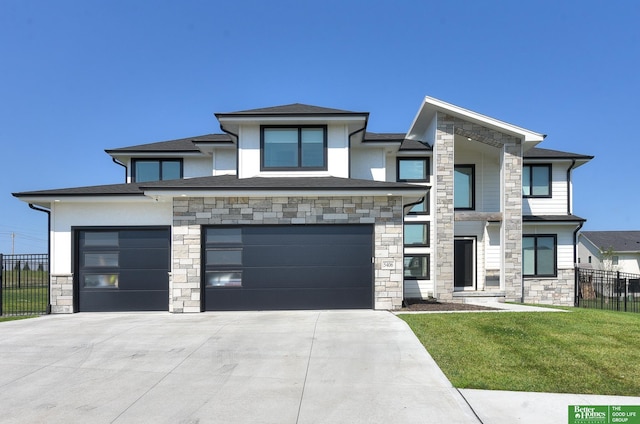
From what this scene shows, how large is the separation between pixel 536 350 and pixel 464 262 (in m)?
10.6

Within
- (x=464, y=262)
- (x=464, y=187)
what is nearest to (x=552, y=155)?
(x=464, y=187)

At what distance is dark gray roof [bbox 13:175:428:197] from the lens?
1175 centimetres

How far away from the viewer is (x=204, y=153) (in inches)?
656

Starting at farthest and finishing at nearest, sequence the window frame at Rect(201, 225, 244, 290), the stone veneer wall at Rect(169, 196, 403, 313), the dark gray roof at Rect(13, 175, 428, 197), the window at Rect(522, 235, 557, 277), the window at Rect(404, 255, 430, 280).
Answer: the window at Rect(522, 235, 557, 277) → the window at Rect(404, 255, 430, 280) → the window frame at Rect(201, 225, 244, 290) → the stone veneer wall at Rect(169, 196, 403, 313) → the dark gray roof at Rect(13, 175, 428, 197)

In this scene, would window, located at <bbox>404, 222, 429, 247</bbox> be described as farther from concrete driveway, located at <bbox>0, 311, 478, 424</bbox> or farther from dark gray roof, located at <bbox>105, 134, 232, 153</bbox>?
dark gray roof, located at <bbox>105, 134, 232, 153</bbox>

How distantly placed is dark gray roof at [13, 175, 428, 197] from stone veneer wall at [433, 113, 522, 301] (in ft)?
14.5

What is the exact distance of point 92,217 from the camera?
12.7 m

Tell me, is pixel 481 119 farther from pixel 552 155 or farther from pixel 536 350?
pixel 536 350

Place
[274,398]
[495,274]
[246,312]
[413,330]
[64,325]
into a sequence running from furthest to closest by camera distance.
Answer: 1. [495,274]
2. [246,312]
3. [64,325]
4. [413,330]
5. [274,398]

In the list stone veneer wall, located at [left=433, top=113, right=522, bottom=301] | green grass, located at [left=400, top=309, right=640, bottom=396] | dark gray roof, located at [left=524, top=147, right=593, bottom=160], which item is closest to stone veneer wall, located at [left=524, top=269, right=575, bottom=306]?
stone veneer wall, located at [left=433, top=113, right=522, bottom=301]

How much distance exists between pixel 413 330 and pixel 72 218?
34.8 ft

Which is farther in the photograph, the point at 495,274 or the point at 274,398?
the point at 495,274

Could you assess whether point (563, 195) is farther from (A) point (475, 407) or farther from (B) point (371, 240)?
(A) point (475, 407)

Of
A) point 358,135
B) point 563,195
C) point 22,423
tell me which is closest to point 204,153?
point 358,135
